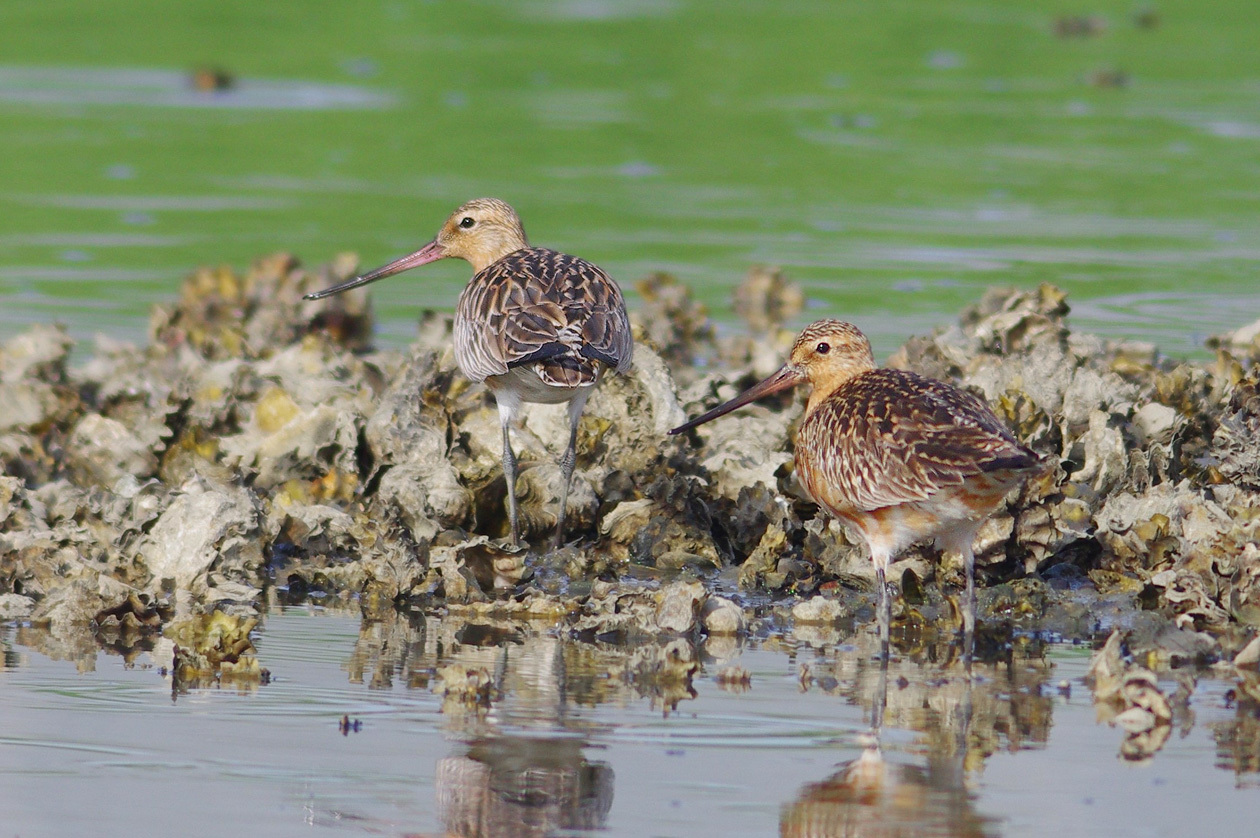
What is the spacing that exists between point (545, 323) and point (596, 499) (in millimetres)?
787

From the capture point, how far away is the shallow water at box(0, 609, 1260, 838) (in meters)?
4.71

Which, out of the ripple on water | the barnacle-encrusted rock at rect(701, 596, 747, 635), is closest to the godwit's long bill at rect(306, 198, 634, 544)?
the barnacle-encrusted rock at rect(701, 596, 747, 635)

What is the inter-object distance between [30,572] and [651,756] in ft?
10.0

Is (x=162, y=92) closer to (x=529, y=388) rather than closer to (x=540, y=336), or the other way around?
(x=529, y=388)

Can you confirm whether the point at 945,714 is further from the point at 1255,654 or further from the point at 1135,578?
the point at 1135,578

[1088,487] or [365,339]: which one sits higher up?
[365,339]

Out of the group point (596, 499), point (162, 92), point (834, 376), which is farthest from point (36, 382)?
point (162, 92)

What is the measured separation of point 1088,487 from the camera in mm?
7656

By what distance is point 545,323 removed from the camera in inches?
321

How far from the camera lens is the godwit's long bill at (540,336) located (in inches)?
314

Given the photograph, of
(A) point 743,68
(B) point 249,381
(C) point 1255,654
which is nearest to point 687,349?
(B) point 249,381

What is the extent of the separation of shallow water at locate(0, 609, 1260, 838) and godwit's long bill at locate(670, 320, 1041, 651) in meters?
0.49

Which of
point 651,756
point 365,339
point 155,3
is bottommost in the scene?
point 651,756

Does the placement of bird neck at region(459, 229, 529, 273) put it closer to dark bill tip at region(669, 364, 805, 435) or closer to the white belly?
the white belly
